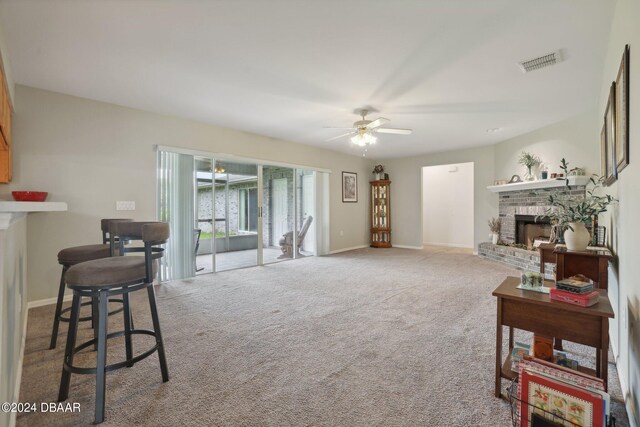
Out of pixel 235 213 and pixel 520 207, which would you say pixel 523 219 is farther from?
pixel 235 213

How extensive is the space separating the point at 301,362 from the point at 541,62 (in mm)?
3446

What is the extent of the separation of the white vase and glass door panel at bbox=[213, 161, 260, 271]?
467 cm

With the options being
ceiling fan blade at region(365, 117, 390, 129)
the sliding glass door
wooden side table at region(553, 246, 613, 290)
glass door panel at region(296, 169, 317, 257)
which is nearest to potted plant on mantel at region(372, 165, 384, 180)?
the sliding glass door

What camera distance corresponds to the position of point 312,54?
8.91ft

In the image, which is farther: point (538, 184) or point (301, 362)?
point (538, 184)

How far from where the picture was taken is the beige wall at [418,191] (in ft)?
22.0

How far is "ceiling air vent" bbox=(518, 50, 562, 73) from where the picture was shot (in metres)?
2.75

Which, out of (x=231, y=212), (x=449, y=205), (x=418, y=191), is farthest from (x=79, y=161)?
(x=449, y=205)

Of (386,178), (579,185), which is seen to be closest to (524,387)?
(579,185)

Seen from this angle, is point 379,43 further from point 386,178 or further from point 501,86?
point 386,178

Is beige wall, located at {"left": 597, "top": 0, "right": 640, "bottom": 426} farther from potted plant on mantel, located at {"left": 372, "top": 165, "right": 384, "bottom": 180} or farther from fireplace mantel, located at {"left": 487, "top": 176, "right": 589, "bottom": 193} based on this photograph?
potted plant on mantel, located at {"left": 372, "top": 165, "right": 384, "bottom": 180}

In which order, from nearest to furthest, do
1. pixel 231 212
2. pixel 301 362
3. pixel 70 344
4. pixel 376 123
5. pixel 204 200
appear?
1. pixel 70 344
2. pixel 301 362
3. pixel 376 123
4. pixel 204 200
5. pixel 231 212

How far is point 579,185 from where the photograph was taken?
4.72 metres

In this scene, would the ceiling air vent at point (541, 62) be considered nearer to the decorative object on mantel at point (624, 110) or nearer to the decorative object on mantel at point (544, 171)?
the decorative object on mantel at point (624, 110)
